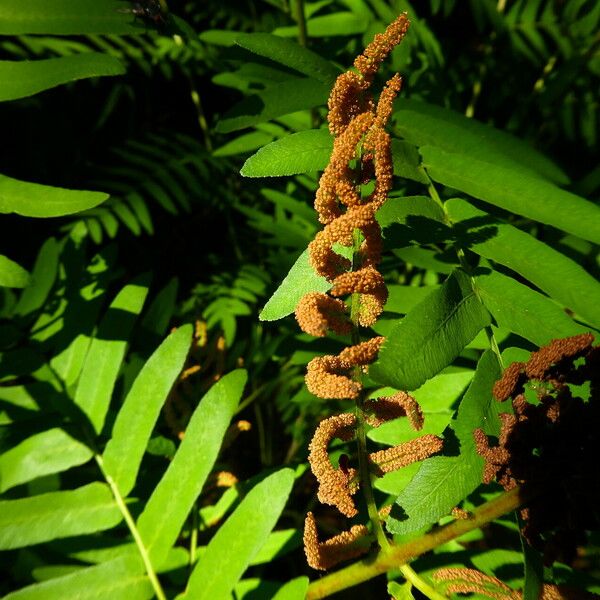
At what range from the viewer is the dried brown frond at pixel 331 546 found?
2.23ft

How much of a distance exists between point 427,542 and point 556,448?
8.7 inches

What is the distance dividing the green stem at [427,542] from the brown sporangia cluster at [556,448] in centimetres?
2

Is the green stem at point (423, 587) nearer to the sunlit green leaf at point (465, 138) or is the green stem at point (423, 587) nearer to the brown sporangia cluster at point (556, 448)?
the brown sporangia cluster at point (556, 448)

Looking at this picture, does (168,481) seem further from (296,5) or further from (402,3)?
(402,3)

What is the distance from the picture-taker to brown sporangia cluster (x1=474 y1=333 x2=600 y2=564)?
2.01 ft

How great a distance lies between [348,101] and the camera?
65cm

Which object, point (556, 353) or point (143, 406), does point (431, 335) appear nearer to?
point (556, 353)

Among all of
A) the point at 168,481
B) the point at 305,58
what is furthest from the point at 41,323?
the point at 305,58

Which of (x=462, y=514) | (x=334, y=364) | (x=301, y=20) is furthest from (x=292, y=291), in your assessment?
(x=301, y=20)

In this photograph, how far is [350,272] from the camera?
0.62 m

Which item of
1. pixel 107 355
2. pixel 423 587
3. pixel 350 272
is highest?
pixel 350 272

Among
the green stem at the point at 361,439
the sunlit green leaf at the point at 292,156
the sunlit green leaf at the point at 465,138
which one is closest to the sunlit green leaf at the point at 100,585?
the green stem at the point at 361,439

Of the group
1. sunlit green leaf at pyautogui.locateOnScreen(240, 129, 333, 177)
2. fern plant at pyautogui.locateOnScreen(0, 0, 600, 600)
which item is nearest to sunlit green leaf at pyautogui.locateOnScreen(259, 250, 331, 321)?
fern plant at pyautogui.locateOnScreen(0, 0, 600, 600)

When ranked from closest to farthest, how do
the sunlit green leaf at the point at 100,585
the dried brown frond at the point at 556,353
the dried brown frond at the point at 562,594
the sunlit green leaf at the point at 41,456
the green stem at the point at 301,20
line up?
the dried brown frond at the point at 556,353 → the dried brown frond at the point at 562,594 → the sunlit green leaf at the point at 100,585 → the sunlit green leaf at the point at 41,456 → the green stem at the point at 301,20
